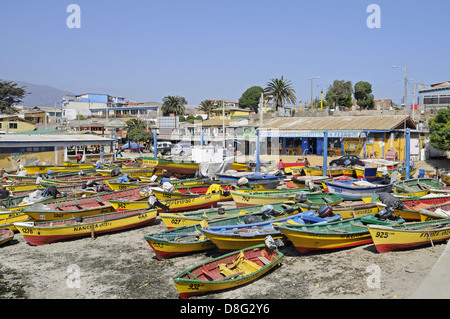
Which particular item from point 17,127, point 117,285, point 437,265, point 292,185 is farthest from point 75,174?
point 17,127

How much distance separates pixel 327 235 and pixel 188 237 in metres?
5.19

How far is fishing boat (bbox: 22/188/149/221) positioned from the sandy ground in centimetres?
207

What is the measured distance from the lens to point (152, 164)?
33.7m

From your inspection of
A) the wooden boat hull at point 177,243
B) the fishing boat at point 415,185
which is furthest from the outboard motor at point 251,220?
the fishing boat at point 415,185

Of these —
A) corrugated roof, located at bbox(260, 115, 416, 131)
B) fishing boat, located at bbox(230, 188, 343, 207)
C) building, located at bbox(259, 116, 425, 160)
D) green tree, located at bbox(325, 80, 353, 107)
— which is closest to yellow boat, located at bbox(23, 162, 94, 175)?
fishing boat, located at bbox(230, 188, 343, 207)

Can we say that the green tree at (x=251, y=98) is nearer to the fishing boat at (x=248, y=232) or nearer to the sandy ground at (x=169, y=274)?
the fishing boat at (x=248, y=232)

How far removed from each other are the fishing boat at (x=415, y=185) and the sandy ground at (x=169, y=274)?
365 inches

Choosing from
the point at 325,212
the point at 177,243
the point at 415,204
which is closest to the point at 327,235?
the point at 325,212

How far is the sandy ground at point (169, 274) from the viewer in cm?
1096

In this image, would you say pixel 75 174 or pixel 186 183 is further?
Result: pixel 75 174

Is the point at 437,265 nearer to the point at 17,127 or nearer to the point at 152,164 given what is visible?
the point at 152,164

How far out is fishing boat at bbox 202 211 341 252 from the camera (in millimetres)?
13133

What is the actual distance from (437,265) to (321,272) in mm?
3445

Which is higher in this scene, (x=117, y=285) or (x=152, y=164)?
(x=152, y=164)
